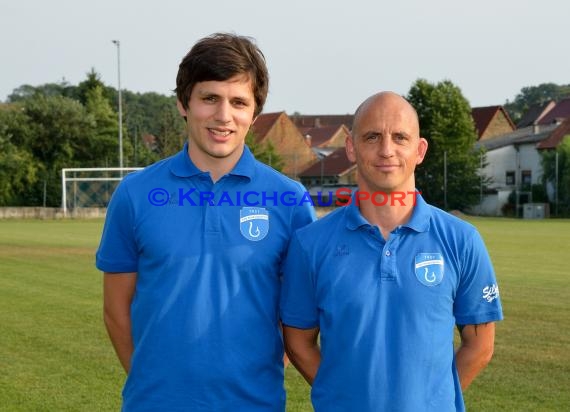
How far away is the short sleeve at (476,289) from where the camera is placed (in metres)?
2.86

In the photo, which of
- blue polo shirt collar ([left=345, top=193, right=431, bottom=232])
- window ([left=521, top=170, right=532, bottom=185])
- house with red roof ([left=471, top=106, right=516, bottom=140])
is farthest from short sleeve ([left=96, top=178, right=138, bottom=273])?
house with red roof ([left=471, top=106, right=516, bottom=140])

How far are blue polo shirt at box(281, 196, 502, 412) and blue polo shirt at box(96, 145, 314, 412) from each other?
0.20 metres

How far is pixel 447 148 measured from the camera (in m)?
54.9

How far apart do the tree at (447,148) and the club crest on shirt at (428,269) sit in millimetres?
49141

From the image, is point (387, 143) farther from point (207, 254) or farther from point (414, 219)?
point (207, 254)

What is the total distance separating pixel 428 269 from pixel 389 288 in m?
0.16

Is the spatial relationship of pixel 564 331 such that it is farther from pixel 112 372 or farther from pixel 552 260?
pixel 552 260

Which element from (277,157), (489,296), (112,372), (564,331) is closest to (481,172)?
(277,157)

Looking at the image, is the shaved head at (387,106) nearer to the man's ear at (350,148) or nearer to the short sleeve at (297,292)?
the man's ear at (350,148)

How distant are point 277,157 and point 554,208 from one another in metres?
21.9

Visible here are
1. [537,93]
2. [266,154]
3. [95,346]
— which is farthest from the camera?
[537,93]

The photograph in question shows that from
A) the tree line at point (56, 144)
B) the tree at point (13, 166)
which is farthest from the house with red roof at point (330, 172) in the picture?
the tree at point (13, 166)

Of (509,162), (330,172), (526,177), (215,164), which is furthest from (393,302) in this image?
(330,172)

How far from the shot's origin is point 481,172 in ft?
184
